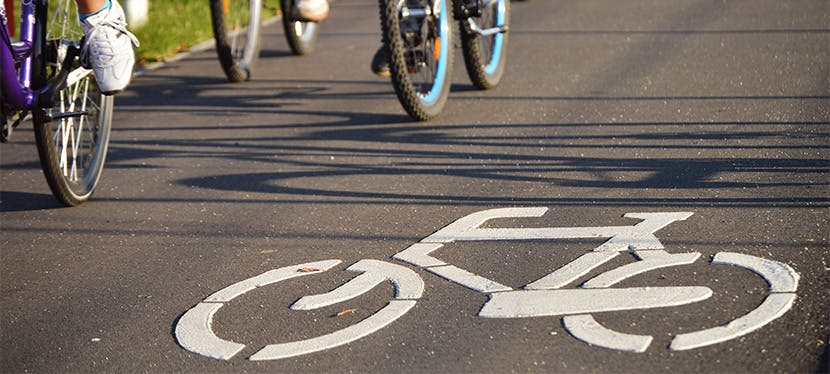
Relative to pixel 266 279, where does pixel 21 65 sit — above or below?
above

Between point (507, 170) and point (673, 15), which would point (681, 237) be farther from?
point (673, 15)

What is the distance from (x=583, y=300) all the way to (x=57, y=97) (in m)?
2.96

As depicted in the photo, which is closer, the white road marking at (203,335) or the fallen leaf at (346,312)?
the white road marking at (203,335)

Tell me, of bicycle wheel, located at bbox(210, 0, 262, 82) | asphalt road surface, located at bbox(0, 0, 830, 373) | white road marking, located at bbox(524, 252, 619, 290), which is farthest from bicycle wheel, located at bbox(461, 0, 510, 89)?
white road marking, located at bbox(524, 252, 619, 290)

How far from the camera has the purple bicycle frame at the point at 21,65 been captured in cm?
562

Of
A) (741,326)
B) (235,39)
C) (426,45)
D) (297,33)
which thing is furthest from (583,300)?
(297,33)

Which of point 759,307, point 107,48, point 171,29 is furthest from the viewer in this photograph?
point 171,29

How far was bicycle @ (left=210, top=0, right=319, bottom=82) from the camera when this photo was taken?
9367 millimetres

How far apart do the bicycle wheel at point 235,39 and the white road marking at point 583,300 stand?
202 inches

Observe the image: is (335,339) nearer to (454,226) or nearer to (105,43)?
(454,226)

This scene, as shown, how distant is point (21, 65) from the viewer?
5.80 metres

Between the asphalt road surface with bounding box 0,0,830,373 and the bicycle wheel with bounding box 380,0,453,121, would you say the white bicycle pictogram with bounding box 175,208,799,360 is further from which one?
the bicycle wheel with bounding box 380,0,453,121

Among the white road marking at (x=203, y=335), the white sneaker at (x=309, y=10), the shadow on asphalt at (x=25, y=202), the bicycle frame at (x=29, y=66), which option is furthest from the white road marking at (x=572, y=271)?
the white sneaker at (x=309, y=10)

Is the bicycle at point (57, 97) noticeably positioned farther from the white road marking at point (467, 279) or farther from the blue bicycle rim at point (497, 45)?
the blue bicycle rim at point (497, 45)
